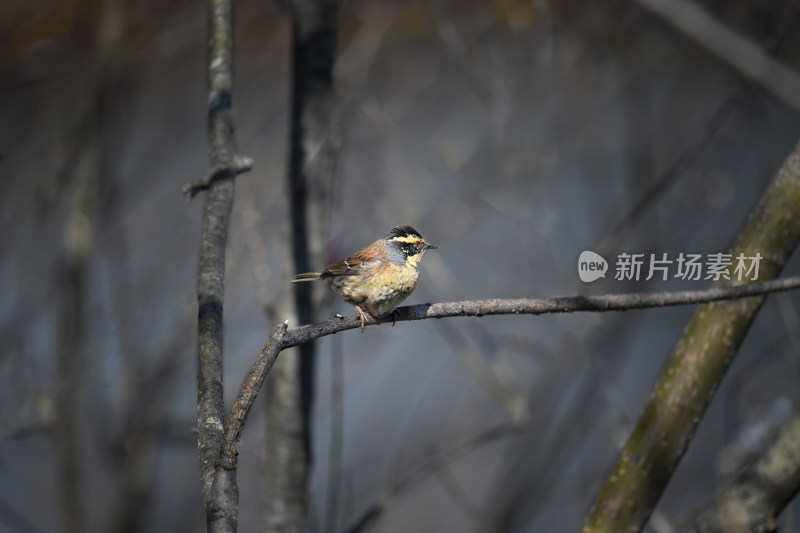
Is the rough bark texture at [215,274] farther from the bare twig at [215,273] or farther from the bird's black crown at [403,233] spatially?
the bird's black crown at [403,233]

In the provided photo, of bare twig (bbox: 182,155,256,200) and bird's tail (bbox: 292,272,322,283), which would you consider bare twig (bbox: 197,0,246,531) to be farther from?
bird's tail (bbox: 292,272,322,283)

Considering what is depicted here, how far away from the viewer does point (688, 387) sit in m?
2.12

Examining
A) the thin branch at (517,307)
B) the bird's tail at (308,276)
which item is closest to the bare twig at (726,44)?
the thin branch at (517,307)

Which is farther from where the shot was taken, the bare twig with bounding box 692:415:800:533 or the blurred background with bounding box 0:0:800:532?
the blurred background with bounding box 0:0:800:532

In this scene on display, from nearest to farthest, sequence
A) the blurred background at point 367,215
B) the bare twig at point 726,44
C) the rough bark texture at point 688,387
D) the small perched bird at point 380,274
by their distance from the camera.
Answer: the bare twig at point 726,44 → the rough bark texture at point 688,387 → the small perched bird at point 380,274 → the blurred background at point 367,215

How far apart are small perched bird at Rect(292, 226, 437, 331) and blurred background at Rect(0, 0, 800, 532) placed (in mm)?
437

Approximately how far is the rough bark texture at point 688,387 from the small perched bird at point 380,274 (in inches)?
36.9

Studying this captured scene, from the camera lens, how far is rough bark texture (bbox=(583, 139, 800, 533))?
2100mm

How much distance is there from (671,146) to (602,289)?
135cm

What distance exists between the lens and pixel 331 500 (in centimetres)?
258

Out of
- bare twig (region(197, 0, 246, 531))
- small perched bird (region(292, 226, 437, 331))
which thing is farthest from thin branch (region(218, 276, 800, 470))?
small perched bird (region(292, 226, 437, 331))

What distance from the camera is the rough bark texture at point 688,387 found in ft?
6.89

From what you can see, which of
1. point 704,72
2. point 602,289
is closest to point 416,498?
point 602,289

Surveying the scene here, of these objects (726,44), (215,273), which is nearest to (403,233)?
(215,273)
